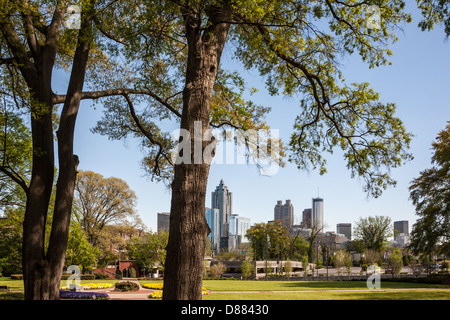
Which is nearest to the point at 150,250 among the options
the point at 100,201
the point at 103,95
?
the point at 100,201

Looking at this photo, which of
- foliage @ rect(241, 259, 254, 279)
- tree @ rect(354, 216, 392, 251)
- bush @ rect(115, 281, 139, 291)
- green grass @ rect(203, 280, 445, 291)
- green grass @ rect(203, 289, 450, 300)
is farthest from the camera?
tree @ rect(354, 216, 392, 251)

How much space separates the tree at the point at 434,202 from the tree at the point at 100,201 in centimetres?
3046

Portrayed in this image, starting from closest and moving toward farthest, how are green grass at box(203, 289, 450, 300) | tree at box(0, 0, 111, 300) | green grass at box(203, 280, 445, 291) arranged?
tree at box(0, 0, 111, 300) → green grass at box(203, 289, 450, 300) → green grass at box(203, 280, 445, 291)

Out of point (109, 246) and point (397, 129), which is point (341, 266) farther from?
point (397, 129)

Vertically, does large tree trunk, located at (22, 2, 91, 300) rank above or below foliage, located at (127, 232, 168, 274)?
above

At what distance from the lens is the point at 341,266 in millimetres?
48688

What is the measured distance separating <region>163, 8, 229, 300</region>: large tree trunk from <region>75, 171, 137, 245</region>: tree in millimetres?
39438

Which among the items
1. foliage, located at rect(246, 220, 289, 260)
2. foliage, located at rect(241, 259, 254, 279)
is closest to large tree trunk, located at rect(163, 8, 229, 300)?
foliage, located at rect(241, 259, 254, 279)

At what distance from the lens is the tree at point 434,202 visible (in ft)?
97.2

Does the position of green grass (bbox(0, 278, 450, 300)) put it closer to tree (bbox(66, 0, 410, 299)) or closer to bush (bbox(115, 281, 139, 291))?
bush (bbox(115, 281, 139, 291))

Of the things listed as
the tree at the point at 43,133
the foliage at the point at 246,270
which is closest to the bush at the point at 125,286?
the tree at the point at 43,133

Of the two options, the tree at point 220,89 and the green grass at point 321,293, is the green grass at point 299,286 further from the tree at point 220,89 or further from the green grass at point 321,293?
the tree at point 220,89

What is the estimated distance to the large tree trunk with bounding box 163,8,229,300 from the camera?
5.00m
